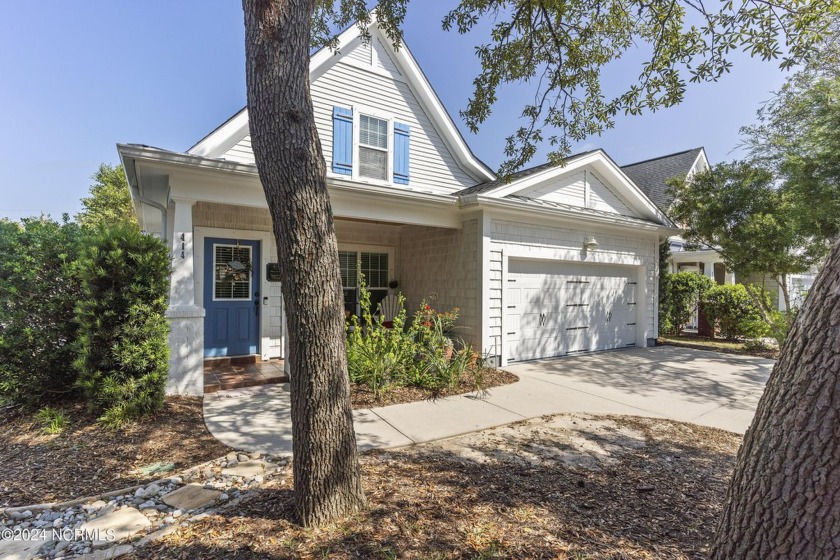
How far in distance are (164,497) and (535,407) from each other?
395 cm

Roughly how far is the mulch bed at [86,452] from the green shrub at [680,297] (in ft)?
39.4

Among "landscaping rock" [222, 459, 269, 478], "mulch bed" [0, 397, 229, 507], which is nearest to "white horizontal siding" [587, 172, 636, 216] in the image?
"landscaping rock" [222, 459, 269, 478]

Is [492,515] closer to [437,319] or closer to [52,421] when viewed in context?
[437,319]

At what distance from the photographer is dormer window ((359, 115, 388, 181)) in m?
7.79

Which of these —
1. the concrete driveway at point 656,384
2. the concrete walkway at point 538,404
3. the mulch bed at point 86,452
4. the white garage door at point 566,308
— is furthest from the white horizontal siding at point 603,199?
the mulch bed at point 86,452

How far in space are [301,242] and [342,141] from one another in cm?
588

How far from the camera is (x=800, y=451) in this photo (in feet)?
3.77

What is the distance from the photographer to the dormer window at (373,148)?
7785mm

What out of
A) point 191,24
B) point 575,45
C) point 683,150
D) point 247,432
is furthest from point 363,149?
point 683,150

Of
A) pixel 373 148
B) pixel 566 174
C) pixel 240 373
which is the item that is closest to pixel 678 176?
pixel 566 174

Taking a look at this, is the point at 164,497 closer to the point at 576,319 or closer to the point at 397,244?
the point at 397,244

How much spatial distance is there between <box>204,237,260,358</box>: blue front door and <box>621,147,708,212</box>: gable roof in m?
13.9

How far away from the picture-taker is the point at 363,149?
7805 mm

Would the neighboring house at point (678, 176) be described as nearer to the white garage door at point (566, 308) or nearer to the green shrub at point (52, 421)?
the white garage door at point (566, 308)
